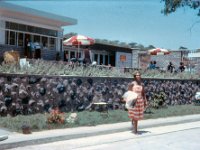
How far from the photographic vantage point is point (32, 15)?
2119cm

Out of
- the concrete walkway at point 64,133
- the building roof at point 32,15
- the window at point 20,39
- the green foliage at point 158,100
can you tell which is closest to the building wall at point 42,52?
the window at point 20,39

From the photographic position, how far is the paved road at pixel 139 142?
31.2 feet

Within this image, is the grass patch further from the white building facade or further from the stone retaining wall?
the white building facade

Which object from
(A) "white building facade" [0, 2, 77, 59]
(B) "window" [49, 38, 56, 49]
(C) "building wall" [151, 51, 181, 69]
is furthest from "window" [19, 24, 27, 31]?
(C) "building wall" [151, 51, 181, 69]

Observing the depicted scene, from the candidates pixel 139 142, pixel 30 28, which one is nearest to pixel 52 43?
pixel 30 28

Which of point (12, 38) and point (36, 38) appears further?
point (36, 38)

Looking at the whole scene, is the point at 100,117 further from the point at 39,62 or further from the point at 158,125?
the point at 39,62

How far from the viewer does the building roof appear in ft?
64.8

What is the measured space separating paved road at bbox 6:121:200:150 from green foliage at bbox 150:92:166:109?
5.28 m

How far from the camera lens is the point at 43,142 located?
9.64 m

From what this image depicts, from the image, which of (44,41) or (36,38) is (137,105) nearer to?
(36,38)

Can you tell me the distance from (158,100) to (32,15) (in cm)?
Answer: 817

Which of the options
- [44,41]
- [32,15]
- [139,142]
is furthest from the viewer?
[44,41]

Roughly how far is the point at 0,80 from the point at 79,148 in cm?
441
